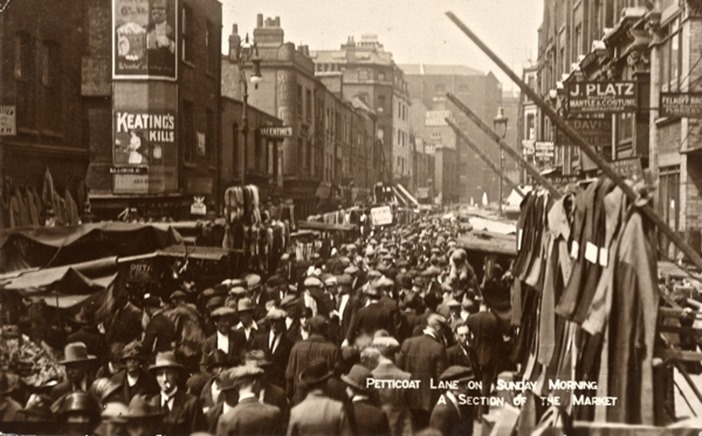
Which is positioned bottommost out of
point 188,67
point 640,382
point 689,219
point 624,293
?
point 640,382

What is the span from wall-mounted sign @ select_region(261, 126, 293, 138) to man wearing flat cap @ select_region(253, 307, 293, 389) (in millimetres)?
1929

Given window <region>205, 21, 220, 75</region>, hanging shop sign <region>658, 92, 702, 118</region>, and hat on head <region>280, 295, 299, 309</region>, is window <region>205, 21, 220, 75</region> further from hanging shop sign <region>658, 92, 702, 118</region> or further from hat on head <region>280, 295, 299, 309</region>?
hanging shop sign <region>658, 92, 702, 118</region>

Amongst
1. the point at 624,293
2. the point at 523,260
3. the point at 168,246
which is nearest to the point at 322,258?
the point at 168,246

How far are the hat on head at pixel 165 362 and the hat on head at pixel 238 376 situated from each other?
1.60ft

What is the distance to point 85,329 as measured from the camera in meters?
7.50

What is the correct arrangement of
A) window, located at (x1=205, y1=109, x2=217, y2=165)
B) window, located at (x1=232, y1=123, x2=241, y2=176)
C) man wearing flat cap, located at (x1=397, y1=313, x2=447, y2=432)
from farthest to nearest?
window, located at (x1=232, y1=123, x2=241, y2=176) → window, located at (x1=205, y1=109, x2=217, y2=165) → man wearing flat cap, located at (x1=397, y1=313, x2=447, y2=432)

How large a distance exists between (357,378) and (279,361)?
0.85 m

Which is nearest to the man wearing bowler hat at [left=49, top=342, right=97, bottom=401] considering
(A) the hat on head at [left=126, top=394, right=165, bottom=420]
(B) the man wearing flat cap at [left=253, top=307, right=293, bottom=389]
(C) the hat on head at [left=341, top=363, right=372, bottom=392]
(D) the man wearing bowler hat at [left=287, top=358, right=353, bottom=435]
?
(A) the hat on head at [left=126, top=394, right=165, bottom=420]

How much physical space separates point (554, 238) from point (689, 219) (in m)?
1.60

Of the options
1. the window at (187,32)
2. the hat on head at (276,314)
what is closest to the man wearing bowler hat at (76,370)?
the hat on head at (276,314)

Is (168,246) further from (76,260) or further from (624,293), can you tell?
(624,293)

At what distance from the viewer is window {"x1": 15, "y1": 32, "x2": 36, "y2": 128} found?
297 inches

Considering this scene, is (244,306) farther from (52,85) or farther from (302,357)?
(52,85)

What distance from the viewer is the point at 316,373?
6.85m
